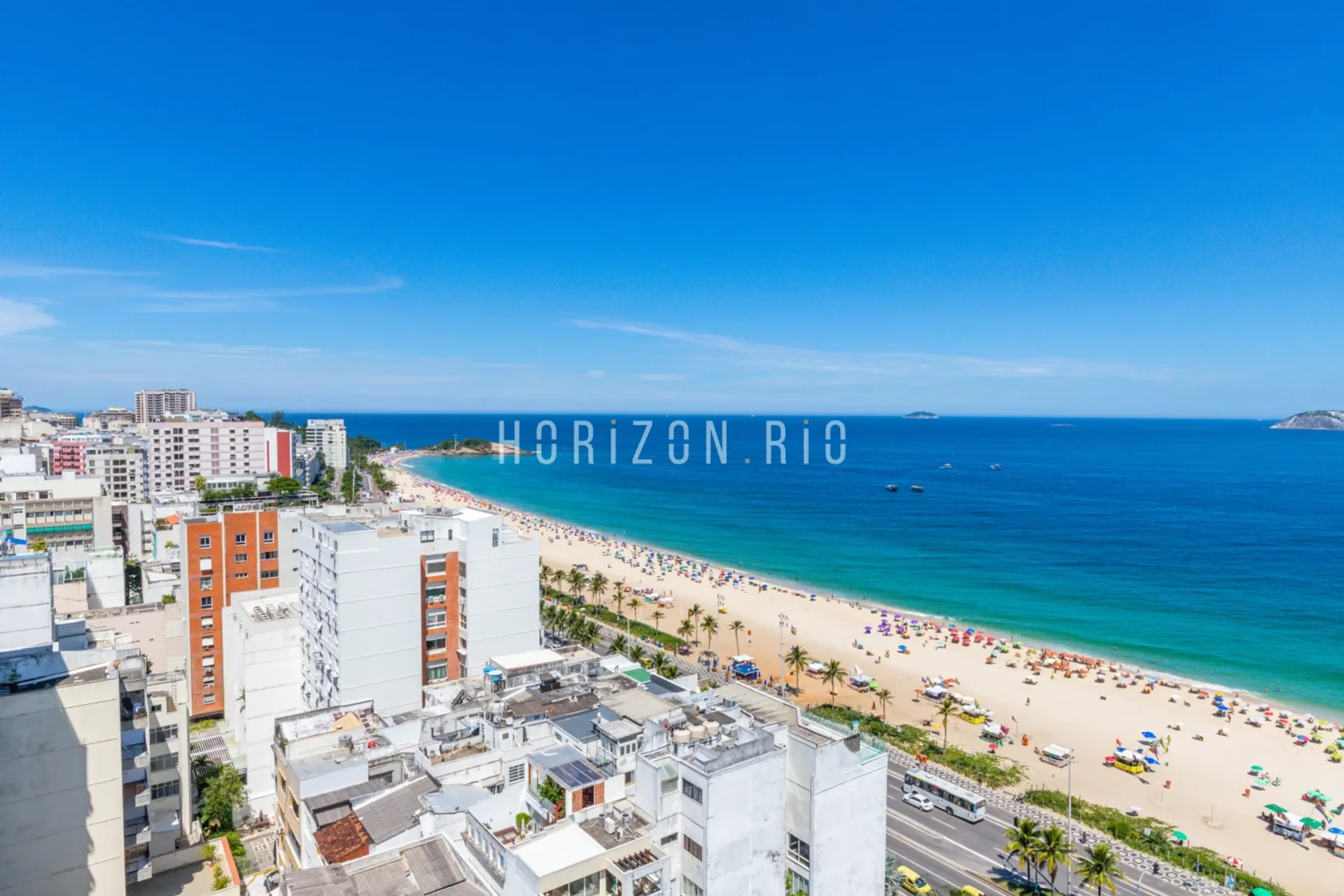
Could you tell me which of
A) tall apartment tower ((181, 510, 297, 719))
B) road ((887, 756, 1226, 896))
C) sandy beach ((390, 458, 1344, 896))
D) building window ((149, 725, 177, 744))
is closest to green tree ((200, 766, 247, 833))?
building window ((149, 725, 177, 744))

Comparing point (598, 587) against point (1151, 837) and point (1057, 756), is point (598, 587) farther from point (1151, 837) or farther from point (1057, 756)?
point (1151, 837)

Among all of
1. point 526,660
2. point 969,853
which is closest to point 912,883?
point 969,853

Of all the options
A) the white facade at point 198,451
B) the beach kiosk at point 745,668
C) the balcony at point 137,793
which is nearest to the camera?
the balcony at point 137,793

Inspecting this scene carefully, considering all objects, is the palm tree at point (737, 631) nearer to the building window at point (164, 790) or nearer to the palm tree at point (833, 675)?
the palm tree at point (833, 675)

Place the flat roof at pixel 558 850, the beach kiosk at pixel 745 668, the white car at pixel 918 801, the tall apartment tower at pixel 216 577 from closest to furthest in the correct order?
the flat roof at pixel 558 850, the white car at pixel 918 801, the tall apartment tower at pixel 216 577, the beach kiosk at pixel 745 668

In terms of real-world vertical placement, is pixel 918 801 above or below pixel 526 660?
below

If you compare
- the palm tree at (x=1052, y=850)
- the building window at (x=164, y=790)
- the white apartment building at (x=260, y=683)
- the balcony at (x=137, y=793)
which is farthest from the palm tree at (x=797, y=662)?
the balcony at (x=137, y=793)

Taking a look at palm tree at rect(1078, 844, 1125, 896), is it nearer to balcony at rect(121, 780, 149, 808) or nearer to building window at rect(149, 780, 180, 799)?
balcony at rect(121, 780, 149, 808)
